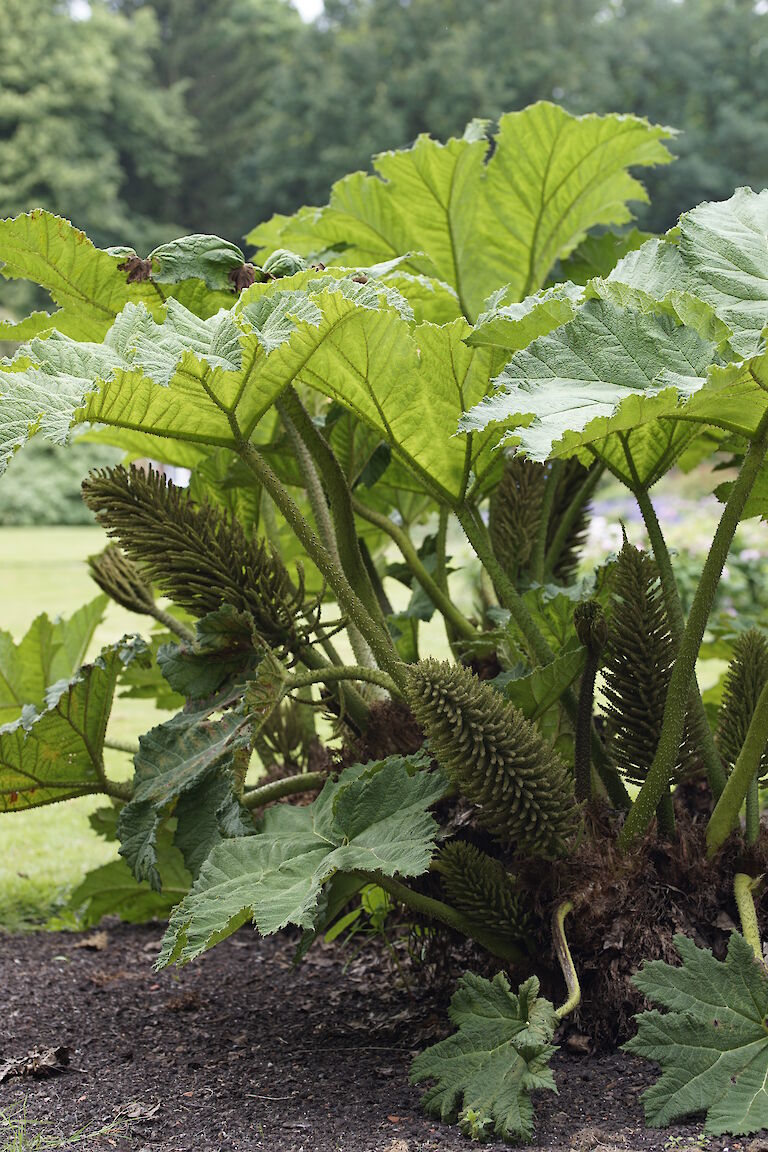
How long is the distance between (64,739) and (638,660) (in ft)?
2.98

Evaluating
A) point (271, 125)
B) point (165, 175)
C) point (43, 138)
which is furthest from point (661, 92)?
point (43, 138)

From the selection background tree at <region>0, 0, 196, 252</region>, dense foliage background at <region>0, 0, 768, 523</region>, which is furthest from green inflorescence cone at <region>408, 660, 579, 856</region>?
background tree at <region>0, 0, 196, 252</region>

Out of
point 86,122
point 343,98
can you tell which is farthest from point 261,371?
point 86,122

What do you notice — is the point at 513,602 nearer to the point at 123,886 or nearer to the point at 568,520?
the point at 568,520

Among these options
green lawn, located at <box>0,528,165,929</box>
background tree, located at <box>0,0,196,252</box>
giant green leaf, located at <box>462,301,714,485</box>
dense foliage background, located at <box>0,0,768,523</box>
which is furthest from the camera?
dense foliage background, located at <box>0,0,768,523</box>

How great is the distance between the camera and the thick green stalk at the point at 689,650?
1302 mm

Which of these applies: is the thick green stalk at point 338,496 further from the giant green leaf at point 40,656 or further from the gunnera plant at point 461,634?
the giant green leaf at point 40,656

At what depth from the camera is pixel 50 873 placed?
9.75 ft

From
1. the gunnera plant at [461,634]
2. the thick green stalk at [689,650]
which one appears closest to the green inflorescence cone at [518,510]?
the gunnera plant at [461,634]

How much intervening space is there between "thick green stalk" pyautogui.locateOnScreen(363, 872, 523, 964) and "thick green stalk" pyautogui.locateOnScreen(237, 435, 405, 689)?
0.82ft

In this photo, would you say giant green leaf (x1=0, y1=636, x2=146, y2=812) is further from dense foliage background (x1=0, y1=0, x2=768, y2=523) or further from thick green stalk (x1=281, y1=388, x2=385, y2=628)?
dense foliage background (x1=0, y1=0, x2=768, y2=523)

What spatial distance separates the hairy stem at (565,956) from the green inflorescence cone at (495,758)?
2.9 inches

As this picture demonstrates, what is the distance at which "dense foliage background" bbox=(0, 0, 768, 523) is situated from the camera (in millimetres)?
24375

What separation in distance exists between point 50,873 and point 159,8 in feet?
116
